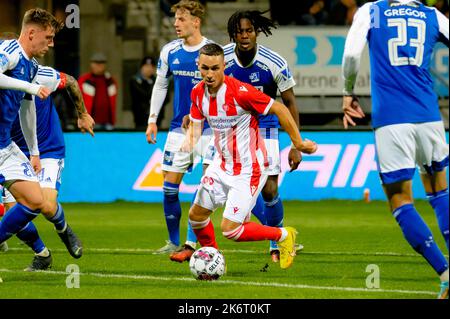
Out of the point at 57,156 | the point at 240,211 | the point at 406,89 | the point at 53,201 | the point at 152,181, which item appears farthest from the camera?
the point at 152,181

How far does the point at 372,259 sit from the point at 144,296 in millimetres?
3186

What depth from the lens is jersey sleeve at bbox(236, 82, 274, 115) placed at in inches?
347

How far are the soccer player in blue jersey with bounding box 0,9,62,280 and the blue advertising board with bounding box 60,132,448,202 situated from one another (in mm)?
8689

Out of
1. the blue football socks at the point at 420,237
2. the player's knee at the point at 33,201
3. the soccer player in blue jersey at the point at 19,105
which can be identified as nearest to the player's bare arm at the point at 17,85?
the soccer player in blue jersey at the point at 19,105

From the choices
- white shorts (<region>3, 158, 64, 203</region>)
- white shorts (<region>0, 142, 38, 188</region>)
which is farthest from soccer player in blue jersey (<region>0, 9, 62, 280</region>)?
white shorts (<region>3, 158, 64, 203</region>)

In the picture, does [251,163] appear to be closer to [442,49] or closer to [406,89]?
[406,89]

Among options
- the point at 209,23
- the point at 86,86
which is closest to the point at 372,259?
the point at 86,86

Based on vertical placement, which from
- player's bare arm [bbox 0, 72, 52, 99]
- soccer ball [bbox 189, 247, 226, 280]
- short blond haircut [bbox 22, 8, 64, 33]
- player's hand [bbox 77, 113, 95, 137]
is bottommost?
soccer ball [bbox 189, 247, 226, 280]

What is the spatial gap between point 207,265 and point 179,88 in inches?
114

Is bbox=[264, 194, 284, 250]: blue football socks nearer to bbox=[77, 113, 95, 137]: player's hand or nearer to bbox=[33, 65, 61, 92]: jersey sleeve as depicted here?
bbox=[77, 113, 95, 137]: player's hand

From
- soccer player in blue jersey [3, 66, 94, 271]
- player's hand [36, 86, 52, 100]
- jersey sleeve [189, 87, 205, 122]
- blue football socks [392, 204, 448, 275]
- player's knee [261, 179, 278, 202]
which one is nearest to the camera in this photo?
blue football socks [392, 204, 448, 275]

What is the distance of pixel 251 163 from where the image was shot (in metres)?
9.11

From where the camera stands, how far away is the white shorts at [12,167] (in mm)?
8625

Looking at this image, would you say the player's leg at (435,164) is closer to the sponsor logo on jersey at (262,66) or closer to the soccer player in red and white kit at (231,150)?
the soccer player in red and white kit at (231,150)
